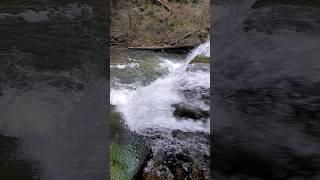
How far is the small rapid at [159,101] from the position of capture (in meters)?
3.97

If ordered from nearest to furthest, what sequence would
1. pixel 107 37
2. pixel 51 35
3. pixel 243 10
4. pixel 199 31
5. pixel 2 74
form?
pixel 2 74, pixel 51 35, pixel 107 37, pixel 243 10, pixel 199 31

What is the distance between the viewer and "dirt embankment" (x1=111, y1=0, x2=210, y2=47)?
7.64 meters

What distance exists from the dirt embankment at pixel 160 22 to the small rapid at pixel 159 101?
2.15 m

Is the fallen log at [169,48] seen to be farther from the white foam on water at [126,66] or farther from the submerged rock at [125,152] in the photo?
the submerged rock at [125,152]

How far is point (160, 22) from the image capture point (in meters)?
8.19

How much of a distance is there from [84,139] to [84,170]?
0.33 m

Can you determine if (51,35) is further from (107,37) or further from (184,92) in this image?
(184,92)

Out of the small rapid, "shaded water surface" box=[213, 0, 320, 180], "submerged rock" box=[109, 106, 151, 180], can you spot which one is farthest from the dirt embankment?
"submerged rock" box=[109, 106, 151, 180]

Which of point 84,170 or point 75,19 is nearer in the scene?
point 84,170

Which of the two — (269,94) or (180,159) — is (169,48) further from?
(180,159)

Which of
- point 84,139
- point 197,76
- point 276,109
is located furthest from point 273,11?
point 84,139

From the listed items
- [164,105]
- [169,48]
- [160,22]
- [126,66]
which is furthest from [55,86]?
[160,22]

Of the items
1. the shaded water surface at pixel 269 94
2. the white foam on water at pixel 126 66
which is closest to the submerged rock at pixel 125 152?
the shaded water surface at pixel 269 94

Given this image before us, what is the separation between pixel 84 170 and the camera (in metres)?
3.07
